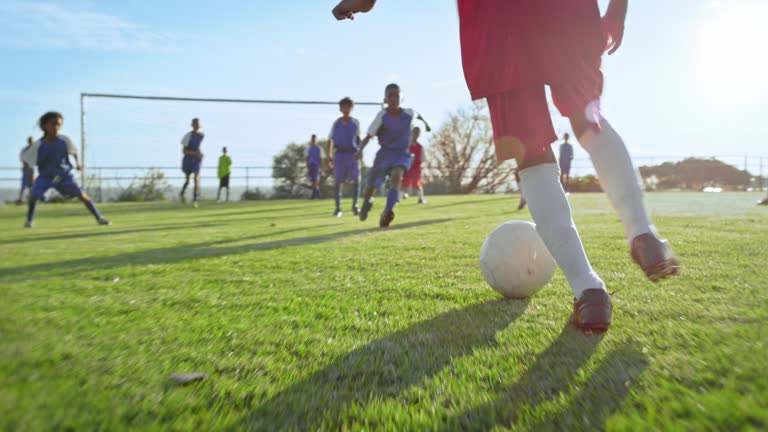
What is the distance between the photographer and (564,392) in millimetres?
1262

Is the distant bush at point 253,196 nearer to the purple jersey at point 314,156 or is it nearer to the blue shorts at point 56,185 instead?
the purple jersey at point 314,156

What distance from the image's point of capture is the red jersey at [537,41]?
192cm

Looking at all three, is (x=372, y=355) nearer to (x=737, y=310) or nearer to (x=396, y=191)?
(x=737, y=310)

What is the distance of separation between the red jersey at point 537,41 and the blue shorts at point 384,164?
19.9ft

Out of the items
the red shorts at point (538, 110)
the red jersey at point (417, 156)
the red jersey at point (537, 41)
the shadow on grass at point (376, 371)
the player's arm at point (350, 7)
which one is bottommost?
the shadow on grass at point (376, 371)

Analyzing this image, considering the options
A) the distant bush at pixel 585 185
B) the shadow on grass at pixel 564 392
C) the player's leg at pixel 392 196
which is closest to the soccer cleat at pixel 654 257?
the shadow on grass at pixel 564 392

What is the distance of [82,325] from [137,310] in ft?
0.98

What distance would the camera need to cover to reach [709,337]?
1.67 meters

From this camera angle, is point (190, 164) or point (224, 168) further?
point (224, 168)

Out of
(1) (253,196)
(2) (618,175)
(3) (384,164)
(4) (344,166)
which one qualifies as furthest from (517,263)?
(1) (253,196)

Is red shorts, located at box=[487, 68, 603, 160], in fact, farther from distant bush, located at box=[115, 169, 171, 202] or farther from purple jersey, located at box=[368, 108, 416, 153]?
distant bush, located at box=[115, 169, 171, 202]

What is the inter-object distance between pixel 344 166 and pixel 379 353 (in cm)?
981

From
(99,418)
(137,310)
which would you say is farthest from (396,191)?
(99,418)

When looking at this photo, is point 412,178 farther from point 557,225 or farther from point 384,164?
point 557,225
